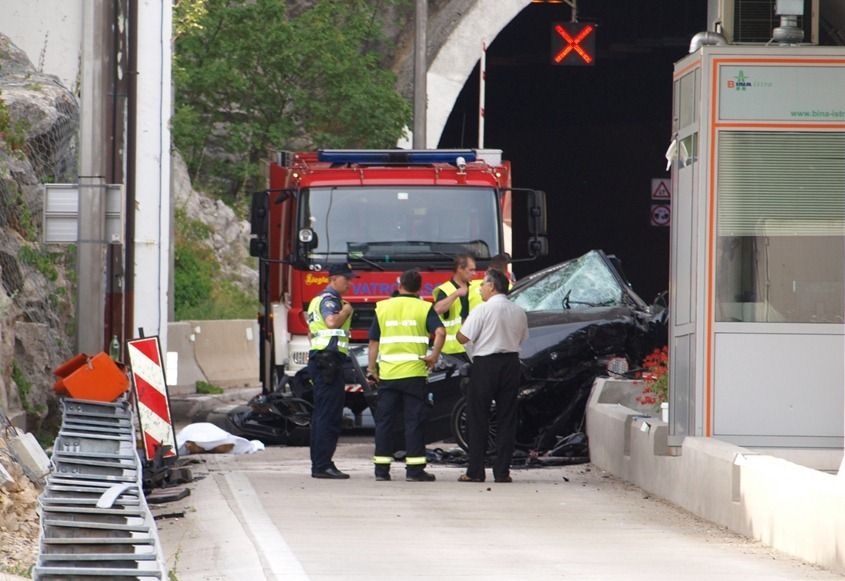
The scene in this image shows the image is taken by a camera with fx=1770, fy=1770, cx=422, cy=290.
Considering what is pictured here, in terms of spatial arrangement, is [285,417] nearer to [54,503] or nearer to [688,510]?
[688,510]

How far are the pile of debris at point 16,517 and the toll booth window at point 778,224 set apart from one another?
487 cm

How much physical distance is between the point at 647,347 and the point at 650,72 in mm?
22342

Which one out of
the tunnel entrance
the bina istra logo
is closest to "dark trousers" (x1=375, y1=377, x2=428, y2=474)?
the bina istra logo

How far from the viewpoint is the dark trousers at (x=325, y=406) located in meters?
14.8

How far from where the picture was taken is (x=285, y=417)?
18.4 meters

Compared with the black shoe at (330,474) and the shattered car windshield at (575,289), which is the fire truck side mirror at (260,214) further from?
the black shoe at (330,474)

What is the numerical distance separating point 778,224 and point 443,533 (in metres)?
3.41

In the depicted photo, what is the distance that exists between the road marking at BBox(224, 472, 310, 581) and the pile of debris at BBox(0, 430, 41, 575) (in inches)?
49.3

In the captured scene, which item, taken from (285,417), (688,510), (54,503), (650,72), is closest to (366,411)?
(285,417)

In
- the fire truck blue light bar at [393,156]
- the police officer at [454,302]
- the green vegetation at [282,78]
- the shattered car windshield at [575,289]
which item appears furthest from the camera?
the green vegetation at [282,78]

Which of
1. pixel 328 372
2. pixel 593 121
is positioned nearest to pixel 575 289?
pixel 328 372

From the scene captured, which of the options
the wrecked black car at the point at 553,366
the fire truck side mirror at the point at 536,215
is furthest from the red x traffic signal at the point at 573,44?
the wrecked black car at the point at 553,366

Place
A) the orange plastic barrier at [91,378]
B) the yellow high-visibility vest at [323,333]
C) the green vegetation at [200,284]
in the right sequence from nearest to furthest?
1. the orange plastic barrier at [91,378]
2. the yellow high-visibility vest at [323,333]
3. the green vegetation at [200,284]

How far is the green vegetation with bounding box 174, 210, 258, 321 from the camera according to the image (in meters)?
35.2
